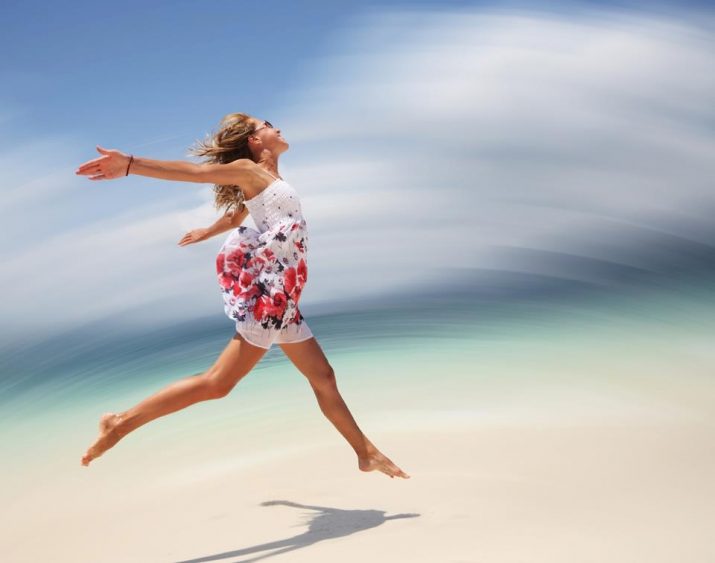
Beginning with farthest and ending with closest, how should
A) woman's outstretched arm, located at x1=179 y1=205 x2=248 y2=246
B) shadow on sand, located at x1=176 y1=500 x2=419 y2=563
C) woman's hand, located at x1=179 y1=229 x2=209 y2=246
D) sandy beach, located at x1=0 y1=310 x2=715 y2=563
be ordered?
woman's hand, located at x1=179 y1=229 x2=209 y2=246 < woman's outstretched arm, located at x1=179 y1=205 x2=248 y2=246 < shadow on sand, located at x1=176 y1=500 x2=419 y2=563 < sandy beach, located at x1=0 y1=310 x2=715 y2=563

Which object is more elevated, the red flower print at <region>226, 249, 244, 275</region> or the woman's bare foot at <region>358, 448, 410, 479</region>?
the red flower print at <region>226, 249, 244, 275</region>

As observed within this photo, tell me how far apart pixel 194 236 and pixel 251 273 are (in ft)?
2.57

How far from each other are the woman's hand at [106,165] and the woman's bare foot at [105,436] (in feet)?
3.32

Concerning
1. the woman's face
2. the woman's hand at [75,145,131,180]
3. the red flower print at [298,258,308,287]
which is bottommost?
the red flower print at [298,258,308,287]

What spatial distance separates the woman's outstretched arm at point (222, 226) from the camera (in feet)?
15.3

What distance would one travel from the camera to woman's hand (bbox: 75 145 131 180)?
12.3ft

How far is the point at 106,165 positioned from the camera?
3762 mm

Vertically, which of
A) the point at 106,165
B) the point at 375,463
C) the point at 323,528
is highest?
the point at 106,165

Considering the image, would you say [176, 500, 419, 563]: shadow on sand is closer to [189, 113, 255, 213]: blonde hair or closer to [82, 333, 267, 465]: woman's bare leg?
[82, 333, 267, 465]: woman's bare leg

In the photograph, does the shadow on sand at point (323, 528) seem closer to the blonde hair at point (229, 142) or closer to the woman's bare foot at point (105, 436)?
the woman's bare foot at point (105, 436)

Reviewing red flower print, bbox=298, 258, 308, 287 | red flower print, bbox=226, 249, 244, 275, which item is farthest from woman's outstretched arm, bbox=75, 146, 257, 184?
red flower print, bbox=298, 258, 308, 287

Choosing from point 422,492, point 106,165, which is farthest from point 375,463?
point 106,165

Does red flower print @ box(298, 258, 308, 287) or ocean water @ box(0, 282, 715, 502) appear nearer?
→ red flower print @ box(298, 258, 308, 287)

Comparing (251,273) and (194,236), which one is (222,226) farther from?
(251,273)
